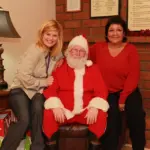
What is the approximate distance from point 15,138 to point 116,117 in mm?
793

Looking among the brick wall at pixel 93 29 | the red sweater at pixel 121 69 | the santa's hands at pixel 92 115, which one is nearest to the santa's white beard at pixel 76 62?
the red sweater at pixel 121 69

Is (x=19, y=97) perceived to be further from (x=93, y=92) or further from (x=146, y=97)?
(x=146, y=97)

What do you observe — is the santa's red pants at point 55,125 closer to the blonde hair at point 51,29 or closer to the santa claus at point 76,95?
the santa claus at point 76,95

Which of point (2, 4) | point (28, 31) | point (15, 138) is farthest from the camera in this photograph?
point (28, 31)

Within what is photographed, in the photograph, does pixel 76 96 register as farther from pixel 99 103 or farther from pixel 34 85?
pixel 34 85

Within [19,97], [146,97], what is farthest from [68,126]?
[146,97]

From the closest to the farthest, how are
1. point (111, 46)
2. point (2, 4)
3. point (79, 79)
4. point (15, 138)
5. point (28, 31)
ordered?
point (15, 138) < point (79, 79) < point (111, 46) < point (2, 4) < point (28, 31)

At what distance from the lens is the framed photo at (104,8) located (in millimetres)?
2960

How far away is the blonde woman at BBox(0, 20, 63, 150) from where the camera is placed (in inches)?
81.5

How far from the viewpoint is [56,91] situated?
2213mm

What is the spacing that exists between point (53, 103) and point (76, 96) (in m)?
0.20

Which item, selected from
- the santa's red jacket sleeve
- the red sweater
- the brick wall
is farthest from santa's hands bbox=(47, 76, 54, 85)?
the brick wall

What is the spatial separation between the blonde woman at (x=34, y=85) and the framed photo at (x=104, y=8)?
891mm

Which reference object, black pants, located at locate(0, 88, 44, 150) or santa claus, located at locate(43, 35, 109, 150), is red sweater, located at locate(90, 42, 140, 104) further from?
black pants, located at locate(0, 88, 44, 150)
